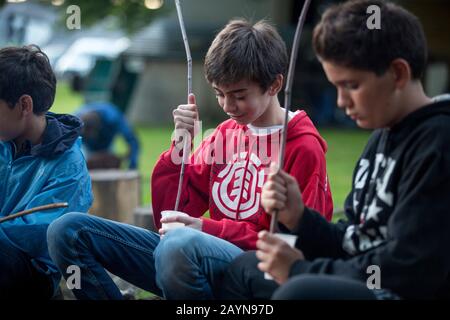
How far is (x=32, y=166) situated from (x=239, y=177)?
0.93m

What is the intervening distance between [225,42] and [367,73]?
38.1 inches

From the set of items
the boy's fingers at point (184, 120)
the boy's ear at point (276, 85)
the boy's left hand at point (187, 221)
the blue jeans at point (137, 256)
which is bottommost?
the blue jeans at point (137, 256)

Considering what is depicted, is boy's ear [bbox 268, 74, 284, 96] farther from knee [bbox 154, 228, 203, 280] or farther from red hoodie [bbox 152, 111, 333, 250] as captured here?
knee [bbox 154, 228, 203, 280]

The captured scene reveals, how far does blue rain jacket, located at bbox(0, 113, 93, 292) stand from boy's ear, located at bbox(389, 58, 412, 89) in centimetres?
158

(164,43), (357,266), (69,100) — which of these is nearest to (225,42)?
(357,266)

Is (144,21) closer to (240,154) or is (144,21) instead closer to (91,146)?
(91,146)

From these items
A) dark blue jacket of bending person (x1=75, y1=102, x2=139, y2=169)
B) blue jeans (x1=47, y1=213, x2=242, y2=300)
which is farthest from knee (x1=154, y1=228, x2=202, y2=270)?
dark blue jacket of bending person (x1=75, y1=102, x2=139, y2=169)

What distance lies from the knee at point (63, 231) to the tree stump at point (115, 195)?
390cm

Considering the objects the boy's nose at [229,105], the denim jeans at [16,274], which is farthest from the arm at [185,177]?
the denim jeans at [16,274]

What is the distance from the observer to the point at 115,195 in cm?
697

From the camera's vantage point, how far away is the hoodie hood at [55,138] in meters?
3.46

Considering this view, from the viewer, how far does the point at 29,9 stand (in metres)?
14.7

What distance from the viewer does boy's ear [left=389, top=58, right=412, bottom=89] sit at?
2.40 metres

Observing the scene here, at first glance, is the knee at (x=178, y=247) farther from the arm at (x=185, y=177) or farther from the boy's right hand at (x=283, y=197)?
the arm at (x=185, y=177)
